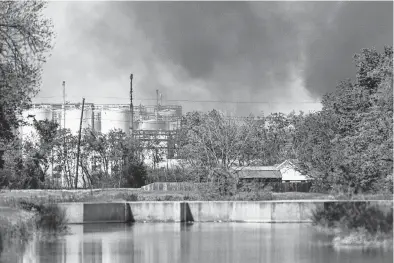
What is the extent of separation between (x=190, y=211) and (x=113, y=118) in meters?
117

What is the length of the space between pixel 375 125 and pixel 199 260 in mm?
11599

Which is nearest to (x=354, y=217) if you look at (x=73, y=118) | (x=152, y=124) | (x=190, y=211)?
(x=190, y=211)

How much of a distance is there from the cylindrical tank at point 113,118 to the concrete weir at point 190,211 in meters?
112

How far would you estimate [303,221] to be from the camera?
1722 inches

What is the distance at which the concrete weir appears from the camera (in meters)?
44.3

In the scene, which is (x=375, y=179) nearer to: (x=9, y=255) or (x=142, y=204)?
(x=142, y=204)

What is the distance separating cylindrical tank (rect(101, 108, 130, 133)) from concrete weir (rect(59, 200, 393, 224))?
367 feet

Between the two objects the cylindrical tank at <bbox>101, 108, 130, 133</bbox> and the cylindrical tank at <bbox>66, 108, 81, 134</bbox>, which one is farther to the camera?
the cylindrical tank at <bbox>101, 108, 130, 133</bbox>

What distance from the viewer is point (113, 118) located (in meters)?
161

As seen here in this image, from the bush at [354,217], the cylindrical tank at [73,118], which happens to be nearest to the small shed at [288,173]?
the bush at [354,217]

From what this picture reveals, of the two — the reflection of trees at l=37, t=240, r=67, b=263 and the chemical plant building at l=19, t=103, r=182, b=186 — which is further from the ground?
the chemical plant building at l=19, t=103, r=182, b=186

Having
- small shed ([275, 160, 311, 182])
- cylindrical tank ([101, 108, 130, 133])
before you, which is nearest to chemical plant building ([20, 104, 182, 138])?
cylindrical tank ([101, 108, 130, 133])

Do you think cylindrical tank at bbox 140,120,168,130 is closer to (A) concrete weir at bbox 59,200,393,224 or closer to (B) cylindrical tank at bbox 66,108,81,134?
(B) cylindrical tank at bbox 66,108,81,134

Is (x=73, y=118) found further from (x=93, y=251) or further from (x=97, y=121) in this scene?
(x=93, y=251)
